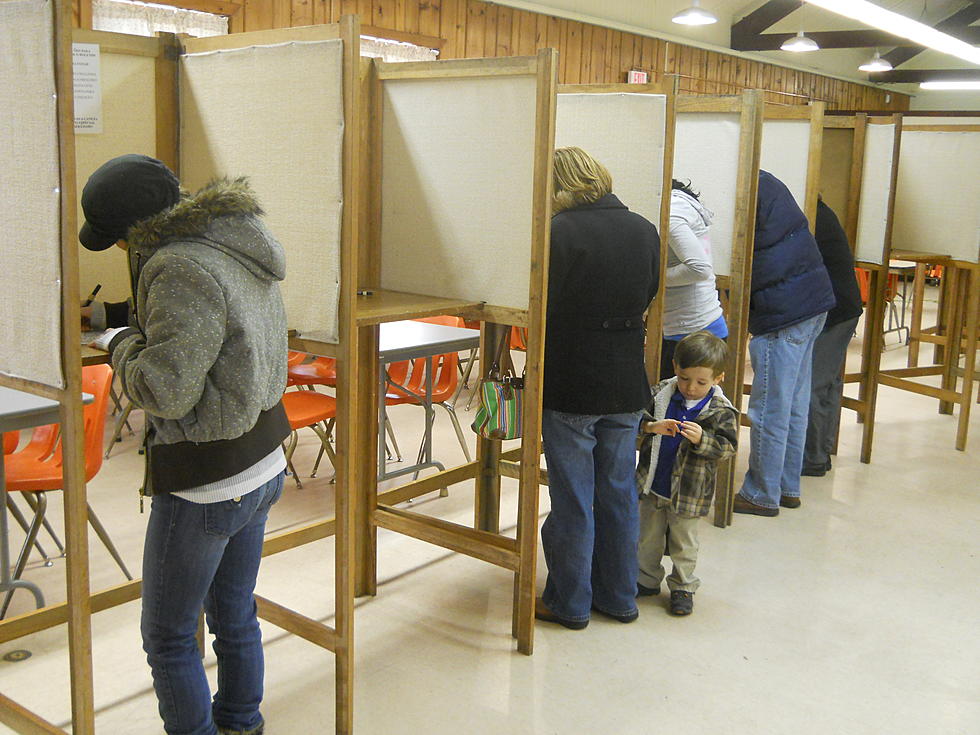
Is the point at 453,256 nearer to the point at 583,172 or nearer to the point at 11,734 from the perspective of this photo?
the point at 583,172

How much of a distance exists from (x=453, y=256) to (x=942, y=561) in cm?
214

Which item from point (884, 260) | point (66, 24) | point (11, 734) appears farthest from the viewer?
point (884, 260)

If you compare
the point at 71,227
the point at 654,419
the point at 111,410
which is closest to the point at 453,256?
the point at 654,419

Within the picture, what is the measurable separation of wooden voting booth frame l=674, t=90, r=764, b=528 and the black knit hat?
218 cm

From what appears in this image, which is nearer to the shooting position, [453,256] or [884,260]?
[453,256]

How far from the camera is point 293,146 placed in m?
2.07

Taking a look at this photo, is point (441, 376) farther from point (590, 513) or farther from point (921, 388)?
point (921, 388)

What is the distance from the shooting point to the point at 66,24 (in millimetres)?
1576

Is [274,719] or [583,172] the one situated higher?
[583,172]

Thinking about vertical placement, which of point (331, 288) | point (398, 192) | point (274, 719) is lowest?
point (274, 719)

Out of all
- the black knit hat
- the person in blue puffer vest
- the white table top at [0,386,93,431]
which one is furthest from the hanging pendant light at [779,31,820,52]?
the black knit hat

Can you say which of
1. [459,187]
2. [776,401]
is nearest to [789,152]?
[776,401]

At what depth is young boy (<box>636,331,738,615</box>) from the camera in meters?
2.88

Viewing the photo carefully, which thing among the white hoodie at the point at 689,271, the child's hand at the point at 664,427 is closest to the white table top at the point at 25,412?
the child's hand at the point at 664,427
